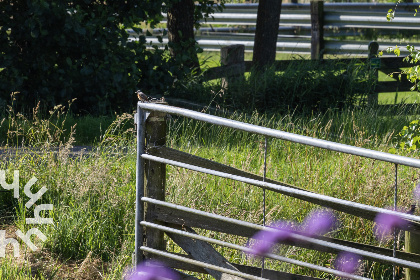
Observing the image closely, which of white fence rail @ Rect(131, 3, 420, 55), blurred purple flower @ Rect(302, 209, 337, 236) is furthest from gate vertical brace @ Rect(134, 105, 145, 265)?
white fence rail @ Rect(131, 3, 420, 55)

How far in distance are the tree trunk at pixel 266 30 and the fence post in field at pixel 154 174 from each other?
6.73 m

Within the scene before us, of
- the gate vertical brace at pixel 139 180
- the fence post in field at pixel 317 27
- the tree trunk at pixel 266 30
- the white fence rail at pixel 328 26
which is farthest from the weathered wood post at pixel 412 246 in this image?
the fence post in field at pixel 317 27

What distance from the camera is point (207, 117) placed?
9.64 feet

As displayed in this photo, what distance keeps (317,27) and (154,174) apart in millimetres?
9819

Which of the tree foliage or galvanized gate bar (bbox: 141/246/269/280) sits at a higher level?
the tree foliage

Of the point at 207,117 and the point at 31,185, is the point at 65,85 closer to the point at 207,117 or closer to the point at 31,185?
the point at 31,185

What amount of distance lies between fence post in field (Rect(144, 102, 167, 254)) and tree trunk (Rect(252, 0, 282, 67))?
22.1ft

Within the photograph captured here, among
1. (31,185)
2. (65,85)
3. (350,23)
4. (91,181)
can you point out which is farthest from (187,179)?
(350,23)

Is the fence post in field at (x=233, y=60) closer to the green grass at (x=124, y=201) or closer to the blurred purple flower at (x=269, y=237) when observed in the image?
the green grass at (x=124, y=201)

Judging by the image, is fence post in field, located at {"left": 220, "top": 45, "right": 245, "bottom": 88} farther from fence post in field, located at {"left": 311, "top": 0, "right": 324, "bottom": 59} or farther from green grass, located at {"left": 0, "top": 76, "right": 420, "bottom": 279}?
fence post in field, located at {"left": 311, "top": 0, "right": 324, "bottom": 59}

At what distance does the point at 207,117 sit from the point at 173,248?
117cm

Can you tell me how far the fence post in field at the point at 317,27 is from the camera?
40.1 ft

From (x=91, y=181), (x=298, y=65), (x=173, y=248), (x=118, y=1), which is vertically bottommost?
(x=173, y=248)

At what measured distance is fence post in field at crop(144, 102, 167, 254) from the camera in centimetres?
312
